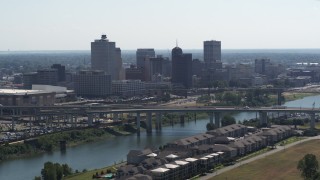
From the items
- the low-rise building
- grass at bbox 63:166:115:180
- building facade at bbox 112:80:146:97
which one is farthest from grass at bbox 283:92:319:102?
grass at bbox 63:166:115:180

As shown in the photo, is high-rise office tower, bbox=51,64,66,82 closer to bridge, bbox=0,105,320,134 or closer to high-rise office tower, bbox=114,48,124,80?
high-rise office tower, bbox=114,48,124,80

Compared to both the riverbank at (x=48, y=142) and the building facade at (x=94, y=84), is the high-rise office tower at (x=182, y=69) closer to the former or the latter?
the building facade at (x=94, y=84)

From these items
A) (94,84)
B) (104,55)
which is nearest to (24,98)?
(94,84)

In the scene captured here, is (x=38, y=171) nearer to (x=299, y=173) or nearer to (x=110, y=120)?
(x=299, y=173)

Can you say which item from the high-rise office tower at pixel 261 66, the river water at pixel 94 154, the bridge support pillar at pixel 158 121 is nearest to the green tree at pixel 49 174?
the river water at pixel 94 154

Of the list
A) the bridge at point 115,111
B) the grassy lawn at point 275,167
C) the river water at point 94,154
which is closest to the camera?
the grassy lawn at point 275,167

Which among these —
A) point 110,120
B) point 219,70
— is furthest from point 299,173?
point 219,70
